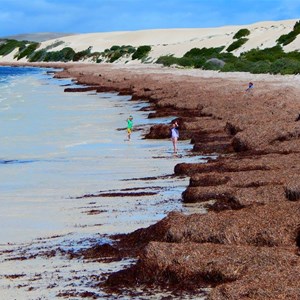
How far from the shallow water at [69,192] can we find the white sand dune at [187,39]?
52.8m

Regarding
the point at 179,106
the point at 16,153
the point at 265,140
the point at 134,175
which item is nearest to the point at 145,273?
the point at 134,175

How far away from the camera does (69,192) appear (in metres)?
16.6

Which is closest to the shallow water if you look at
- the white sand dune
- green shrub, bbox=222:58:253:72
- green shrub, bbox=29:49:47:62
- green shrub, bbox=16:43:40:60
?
green shrub, bbox=222:58:253:72

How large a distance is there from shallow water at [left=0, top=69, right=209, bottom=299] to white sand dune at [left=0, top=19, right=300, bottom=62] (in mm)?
52820

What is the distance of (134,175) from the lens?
1859 centimetres

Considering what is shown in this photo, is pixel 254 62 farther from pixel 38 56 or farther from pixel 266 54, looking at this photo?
pixel 38 56

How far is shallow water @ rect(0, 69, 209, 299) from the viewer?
1023cm

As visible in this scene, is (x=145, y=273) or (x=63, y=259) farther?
(x=63, y=259)

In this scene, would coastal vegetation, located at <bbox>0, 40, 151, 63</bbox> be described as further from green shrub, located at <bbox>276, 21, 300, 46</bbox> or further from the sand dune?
green shrub, located at <bbox>276, 21, 300, 46</bbox>

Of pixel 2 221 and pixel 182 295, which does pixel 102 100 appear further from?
pixel 182 295

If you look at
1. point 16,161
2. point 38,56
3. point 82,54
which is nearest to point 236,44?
point 82,54

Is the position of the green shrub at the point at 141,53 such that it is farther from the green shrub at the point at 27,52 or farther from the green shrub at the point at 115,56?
the green shrub at the point at 27,52

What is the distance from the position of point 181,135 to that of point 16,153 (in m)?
5.61

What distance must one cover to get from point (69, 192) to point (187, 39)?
143 metres
